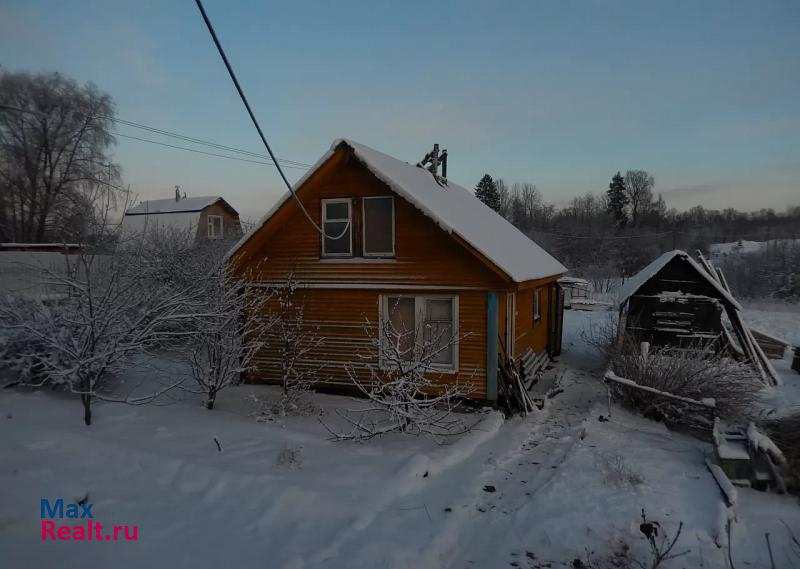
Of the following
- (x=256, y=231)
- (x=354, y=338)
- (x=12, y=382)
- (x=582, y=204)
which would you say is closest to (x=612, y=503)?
(x=354, y=338)

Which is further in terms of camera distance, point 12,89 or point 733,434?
point 12,89

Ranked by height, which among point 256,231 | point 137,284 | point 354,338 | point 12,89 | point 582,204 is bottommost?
point 354,338

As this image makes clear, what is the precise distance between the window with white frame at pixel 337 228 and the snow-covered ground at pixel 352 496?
3.97m

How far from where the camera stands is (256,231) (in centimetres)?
1015

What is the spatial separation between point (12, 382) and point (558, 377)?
12.1m

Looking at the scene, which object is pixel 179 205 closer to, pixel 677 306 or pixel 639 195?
pixel 677 306

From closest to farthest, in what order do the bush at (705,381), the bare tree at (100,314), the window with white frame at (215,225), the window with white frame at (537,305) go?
the bare tree at (100,314)
the bush at (705,381)
the window with white frame at (537,305)
the window with white frame at (215,225)

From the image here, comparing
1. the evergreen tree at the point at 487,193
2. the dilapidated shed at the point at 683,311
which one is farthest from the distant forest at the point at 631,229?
the dilapidated shed at the point at 683,311

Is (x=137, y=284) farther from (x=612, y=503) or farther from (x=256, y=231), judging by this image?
(x=612, y=503)

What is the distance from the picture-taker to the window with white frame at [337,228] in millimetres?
10078

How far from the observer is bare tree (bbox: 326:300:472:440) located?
278 inches

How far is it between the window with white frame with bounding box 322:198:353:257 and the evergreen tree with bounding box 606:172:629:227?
7284cm

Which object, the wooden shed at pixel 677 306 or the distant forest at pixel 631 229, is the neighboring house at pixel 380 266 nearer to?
the wooden shed at pixel 677 306

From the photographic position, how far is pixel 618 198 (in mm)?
74062
